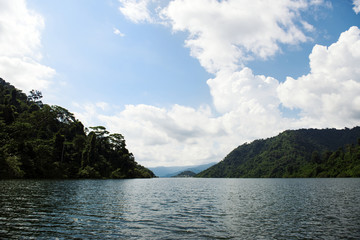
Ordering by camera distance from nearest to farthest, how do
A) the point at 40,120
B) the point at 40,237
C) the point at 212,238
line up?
the point at 40,237, the point at 212,238, the point at 40,120

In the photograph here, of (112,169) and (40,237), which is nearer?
(40,237)

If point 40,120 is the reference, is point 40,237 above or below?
below

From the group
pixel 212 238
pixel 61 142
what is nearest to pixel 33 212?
pixel 212 238

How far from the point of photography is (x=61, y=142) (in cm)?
15412

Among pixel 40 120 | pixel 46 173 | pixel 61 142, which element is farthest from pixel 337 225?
pixel 40 120

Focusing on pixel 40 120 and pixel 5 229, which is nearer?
pixel 5 229

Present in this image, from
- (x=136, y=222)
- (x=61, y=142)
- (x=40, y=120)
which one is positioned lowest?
(x=136, y=222)

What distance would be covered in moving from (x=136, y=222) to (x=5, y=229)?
12676 mm

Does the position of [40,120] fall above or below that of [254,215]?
above

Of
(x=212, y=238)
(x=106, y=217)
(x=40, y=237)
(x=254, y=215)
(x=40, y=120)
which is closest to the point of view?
(x=40, y=237)

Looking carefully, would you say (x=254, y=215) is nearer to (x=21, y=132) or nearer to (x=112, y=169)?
(x=21, y=132)

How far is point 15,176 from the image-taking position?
99375 millimetres

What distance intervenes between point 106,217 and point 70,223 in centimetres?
506

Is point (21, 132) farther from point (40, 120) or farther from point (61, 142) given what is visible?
point (40, 120)
